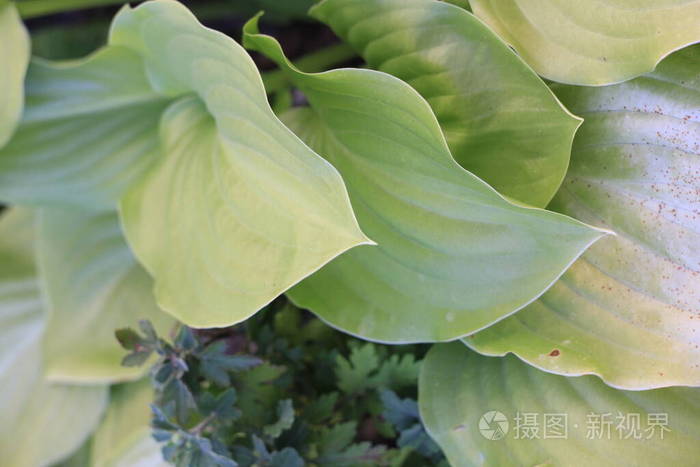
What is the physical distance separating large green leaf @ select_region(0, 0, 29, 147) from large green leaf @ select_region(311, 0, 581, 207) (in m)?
0.32

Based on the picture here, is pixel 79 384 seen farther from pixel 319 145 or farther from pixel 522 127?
pixel 522 127

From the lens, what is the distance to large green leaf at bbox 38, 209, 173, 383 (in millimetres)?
722

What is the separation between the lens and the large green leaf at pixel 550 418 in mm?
488

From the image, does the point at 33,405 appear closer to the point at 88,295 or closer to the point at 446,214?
the point at 88,295

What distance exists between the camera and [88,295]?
0.75 m

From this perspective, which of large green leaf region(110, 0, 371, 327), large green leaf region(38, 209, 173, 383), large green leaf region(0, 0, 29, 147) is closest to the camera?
large green leaf region(110, 0, 371, 327)

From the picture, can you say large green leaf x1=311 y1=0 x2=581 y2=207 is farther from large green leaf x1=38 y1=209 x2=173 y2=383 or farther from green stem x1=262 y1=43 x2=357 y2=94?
large green leaf x1=38 y1=209 x2=173 y2=383

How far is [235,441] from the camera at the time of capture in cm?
57

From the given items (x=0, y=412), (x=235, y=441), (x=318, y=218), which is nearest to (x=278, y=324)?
(x=235, y=441)

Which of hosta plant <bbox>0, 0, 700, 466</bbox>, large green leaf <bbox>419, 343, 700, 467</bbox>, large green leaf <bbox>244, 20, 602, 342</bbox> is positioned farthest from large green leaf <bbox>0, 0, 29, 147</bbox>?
large green leaf <bbox>419, 343, 700, 467</bbox>

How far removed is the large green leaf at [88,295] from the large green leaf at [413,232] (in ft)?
1.02

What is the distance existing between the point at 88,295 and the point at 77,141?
0.20 meters

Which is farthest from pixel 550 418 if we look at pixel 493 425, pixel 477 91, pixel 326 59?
pixel 326 59

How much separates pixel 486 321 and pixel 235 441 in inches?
10.6
